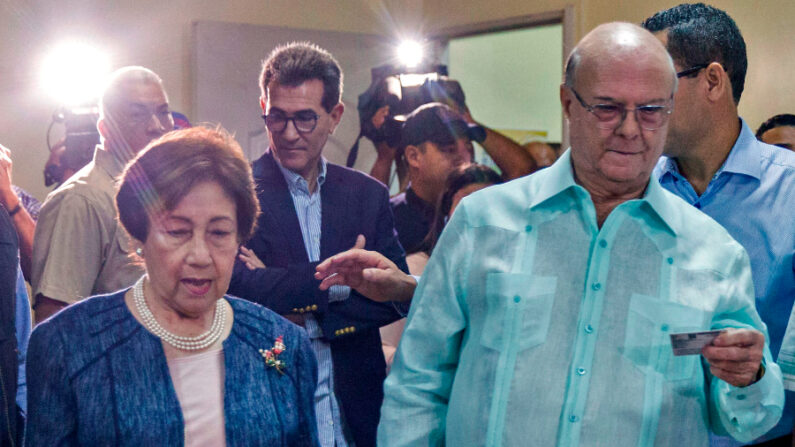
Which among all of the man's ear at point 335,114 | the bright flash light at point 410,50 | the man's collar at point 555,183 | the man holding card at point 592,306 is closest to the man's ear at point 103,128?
the man's ear at point 335,114

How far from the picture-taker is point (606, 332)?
55.4 inches

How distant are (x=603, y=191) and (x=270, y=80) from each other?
1.04 meters

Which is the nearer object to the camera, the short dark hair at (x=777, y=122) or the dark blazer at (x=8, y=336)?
the dark blazer at (x=8, y=336)

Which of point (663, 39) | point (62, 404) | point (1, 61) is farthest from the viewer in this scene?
point (1, 61)

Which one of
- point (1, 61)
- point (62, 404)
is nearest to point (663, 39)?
point (62, 404)

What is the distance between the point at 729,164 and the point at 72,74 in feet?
11.9

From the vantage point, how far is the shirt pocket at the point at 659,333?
4.59ft

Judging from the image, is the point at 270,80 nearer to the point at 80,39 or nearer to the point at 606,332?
the point at 606,332

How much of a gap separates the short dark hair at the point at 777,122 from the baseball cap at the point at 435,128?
3.73 feet

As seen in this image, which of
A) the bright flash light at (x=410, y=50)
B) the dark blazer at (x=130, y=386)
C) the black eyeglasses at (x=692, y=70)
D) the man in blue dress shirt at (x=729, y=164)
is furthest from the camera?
the bright flash light at (x=410, y=50)

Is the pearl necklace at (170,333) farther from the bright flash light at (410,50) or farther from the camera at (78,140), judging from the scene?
the bright flash light at (410,50)

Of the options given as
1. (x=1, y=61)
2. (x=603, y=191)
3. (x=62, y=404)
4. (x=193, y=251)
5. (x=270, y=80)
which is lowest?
(x=62, y=404)

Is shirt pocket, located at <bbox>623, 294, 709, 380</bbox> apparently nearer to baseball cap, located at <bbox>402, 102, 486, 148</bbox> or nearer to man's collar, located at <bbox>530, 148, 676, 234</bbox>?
man's collar, located at <bbox>530, 148, 676, 234</bbox>

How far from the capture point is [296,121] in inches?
85.5
